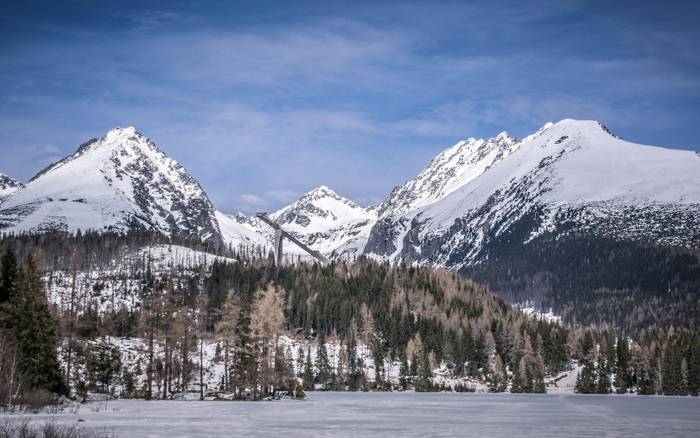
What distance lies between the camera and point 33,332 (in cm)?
7312

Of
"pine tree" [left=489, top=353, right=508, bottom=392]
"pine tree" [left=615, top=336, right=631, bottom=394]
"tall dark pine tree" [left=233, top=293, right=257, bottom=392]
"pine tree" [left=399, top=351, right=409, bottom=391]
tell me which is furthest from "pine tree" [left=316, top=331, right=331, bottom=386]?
"pine tree" [left=615, top=336, right=631, bottom=394]

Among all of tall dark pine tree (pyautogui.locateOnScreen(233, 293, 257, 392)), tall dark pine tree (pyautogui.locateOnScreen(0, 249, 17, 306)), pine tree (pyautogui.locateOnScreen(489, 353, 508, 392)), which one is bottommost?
pine tree (pyautogui.locateOnScreen(489, 353, 508, 392))

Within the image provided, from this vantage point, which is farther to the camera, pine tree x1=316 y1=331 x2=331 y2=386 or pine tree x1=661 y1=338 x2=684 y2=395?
pine tree x1=661 y1=338 x2=684 y2=395

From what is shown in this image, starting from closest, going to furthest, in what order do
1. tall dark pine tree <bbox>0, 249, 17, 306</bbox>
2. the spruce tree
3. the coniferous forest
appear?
the coniferous forest → tall dark pine tree <bbox>0, 249, 17, 306</bbox> → the spruce tree

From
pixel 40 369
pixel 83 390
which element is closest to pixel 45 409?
pixel 40 369

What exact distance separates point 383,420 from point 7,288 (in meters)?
47.3

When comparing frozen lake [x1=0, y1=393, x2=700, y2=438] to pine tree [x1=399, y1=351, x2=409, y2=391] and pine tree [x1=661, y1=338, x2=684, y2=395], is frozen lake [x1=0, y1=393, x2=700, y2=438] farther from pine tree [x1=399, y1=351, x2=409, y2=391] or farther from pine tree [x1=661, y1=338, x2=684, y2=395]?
pine tree [x1=661, y1=338, x2=684, y2=395]

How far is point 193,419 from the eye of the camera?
58906mm

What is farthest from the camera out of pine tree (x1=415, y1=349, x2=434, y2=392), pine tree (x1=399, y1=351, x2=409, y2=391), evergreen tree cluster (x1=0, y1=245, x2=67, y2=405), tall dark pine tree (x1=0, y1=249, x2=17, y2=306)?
pine tree (x1=399, y1=351, x2=409, y2=391)

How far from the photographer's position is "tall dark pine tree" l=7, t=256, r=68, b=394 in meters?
71.5

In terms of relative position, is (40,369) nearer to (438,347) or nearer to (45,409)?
(45,409)

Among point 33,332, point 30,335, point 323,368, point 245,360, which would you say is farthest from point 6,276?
point 323,368

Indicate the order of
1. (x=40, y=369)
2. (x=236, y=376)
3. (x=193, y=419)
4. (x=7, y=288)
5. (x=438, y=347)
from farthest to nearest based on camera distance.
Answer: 1. (x=438, y=347)
2. (x=236, y=376)
3. (x=7, y=288)
4. (x=40, y=369)
5. (x=193, y=419)

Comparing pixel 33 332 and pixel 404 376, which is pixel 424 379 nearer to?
pixel 404 376
